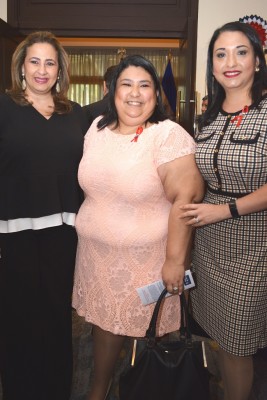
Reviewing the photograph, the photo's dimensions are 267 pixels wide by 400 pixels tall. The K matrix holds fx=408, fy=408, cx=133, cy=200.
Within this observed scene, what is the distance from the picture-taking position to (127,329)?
170cm

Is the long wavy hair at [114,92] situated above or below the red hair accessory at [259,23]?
below

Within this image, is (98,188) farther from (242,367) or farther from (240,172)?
(242,367)

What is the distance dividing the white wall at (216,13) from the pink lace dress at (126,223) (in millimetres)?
2775

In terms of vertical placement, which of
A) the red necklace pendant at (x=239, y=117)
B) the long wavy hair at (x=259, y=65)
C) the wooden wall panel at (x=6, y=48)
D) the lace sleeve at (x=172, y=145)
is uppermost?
the wooden wall panel at (x=6, y=48)

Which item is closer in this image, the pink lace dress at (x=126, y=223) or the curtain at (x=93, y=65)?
the pink lace dress at (x=126, y=223)

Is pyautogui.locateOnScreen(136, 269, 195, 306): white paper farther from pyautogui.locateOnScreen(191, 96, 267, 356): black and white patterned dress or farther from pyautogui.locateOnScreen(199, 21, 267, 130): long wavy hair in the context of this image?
pyautogui.locateOnScreen(199, 21, 267, 130): long wavy hair

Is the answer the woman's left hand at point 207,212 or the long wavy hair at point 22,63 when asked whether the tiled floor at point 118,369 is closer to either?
the woman's left hand at point 207,212

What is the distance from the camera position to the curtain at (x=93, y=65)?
25.0 feet

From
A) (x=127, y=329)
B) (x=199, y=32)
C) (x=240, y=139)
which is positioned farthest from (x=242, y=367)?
(x=199, y=32)

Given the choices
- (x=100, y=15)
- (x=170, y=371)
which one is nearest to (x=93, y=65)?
(x=100, y=15)

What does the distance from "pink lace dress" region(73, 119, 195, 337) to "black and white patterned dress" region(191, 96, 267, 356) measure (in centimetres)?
14

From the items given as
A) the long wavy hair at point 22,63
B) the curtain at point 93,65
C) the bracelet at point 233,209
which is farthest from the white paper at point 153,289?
the curtain at point 93,65

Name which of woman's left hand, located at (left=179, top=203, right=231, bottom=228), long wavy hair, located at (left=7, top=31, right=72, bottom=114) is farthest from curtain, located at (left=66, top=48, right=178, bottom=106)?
woman's left hand, located at (left=179, top=203, right=231, bottom=228)

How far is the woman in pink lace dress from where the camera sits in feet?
5.28
